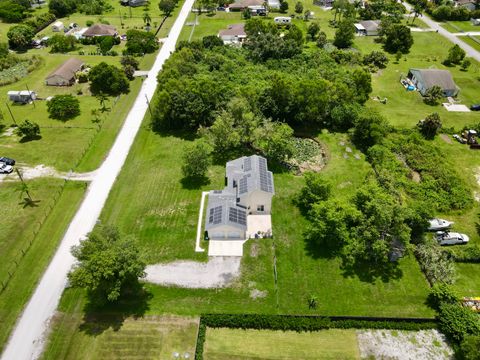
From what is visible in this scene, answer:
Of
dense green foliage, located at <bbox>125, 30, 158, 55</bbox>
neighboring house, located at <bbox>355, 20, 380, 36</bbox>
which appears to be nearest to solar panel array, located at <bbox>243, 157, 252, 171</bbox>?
dense green foliage, located at <bbox>125, 30, 158, 55</bbox>

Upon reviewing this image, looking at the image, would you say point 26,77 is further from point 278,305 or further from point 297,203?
point 278,305

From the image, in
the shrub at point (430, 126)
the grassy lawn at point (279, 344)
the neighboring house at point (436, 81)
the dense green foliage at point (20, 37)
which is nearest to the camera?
the grassy lawn at point (279, 344)

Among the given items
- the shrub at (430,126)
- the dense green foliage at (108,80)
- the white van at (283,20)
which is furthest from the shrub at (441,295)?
the white van at (283,20)

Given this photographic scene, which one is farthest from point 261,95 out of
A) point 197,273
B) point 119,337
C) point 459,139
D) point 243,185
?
point 119,337

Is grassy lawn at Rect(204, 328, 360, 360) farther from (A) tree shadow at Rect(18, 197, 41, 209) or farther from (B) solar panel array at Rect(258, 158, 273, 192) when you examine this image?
(A) tree shadow at Rect(18, 197, 41, 209)

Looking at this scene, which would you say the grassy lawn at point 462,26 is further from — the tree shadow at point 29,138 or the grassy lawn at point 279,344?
the tree shadow at point 29,138

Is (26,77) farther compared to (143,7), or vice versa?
(143,7)

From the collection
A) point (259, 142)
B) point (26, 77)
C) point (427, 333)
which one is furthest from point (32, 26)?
point (427, 333)
